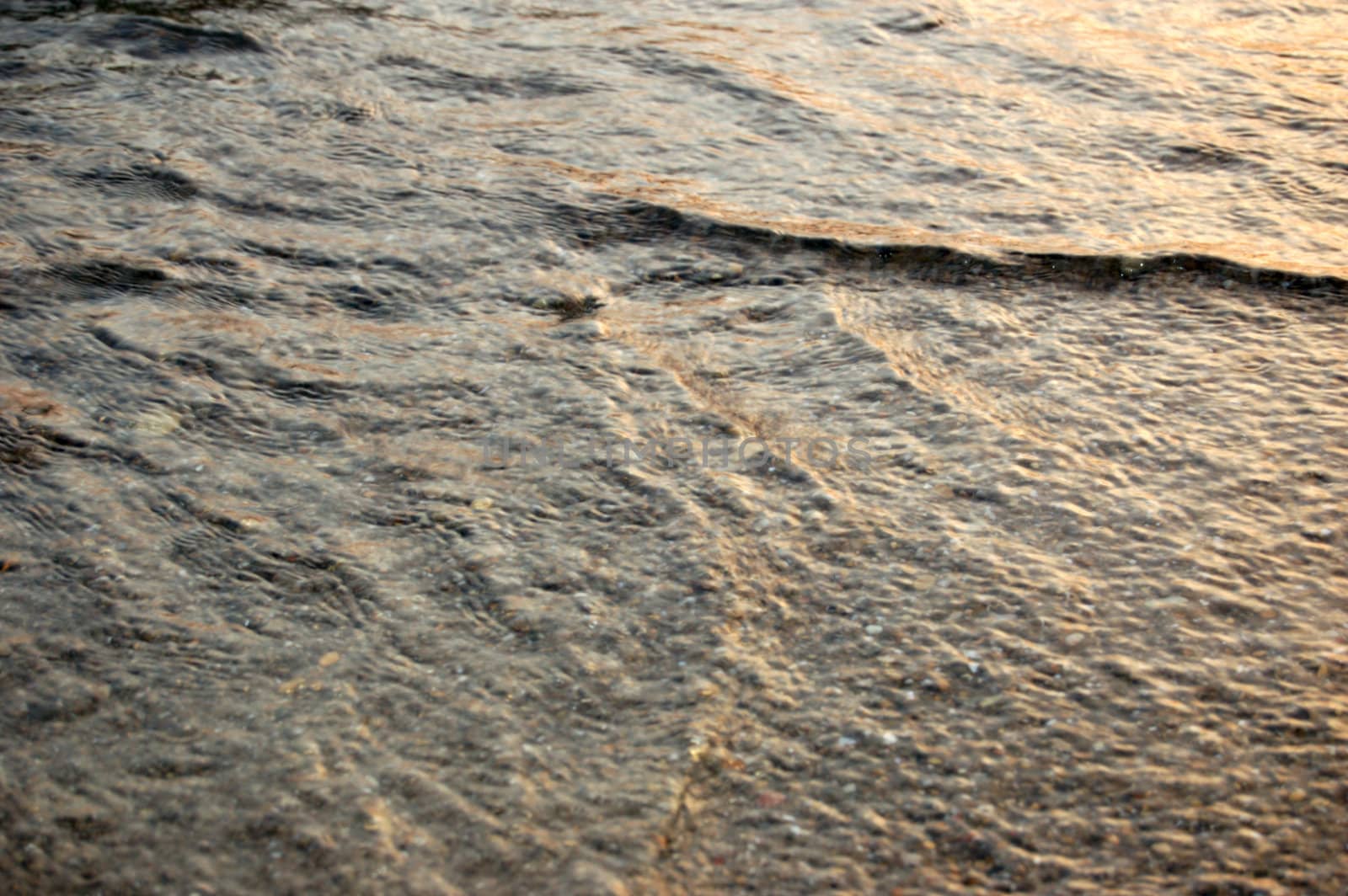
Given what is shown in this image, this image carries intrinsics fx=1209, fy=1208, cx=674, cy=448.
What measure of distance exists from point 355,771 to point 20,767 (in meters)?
0.43

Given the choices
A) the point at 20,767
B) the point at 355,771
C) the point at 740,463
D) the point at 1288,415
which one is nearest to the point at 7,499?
the point at 20,767

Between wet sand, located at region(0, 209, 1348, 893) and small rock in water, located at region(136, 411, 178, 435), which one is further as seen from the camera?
small rock in water, located at region(136, 411, 178, 435)

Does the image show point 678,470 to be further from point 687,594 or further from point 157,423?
point 157,423

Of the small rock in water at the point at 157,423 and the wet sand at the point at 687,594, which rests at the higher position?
the small rock in water at the point at 157,423

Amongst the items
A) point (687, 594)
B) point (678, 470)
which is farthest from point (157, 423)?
point (687, 594)

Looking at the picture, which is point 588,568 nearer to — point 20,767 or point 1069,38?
point 20,767

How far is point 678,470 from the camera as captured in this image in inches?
82.0

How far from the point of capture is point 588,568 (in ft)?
6.15

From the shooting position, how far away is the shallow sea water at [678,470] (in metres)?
1.49

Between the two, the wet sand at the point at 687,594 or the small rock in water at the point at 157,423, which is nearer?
the wet sand at the point at 687,594

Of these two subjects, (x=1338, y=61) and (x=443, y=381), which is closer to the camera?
(x=443, y=381)

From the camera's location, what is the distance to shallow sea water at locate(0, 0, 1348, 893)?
1.49 m

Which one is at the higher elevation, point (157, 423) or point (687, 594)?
point (157, 423)

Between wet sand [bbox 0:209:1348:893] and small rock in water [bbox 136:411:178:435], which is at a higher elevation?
small rock in water [bbox 136:411:178:435]
